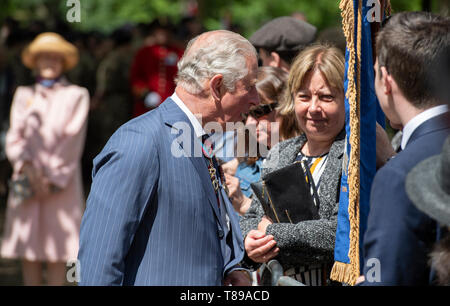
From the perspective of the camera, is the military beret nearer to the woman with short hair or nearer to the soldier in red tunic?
the woman with short hair

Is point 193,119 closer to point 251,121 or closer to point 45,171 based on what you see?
point 251,121

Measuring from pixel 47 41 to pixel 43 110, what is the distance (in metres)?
0.72

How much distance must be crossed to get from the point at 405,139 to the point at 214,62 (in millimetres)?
951

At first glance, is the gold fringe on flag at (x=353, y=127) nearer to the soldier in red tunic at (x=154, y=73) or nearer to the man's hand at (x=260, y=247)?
the man's hand at (x=260, y=247)

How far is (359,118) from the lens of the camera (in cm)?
298

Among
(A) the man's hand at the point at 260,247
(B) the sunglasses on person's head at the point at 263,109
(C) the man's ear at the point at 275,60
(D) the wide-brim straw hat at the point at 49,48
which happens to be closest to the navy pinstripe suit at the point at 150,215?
(A) the man's hand at the point at 260,247

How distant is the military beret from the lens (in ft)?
16.5

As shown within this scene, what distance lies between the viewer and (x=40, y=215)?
6.94 metres

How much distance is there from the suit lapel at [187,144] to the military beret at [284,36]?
2.23 m

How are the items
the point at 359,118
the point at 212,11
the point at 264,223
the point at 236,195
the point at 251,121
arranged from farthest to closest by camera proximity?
the point at 212,11, the point at 251,121, the point at 236,195, the point at 264,223, the point at 359,118

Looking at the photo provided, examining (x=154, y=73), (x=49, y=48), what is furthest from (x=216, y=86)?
(x=154, y=73)

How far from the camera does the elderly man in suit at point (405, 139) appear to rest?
2158 millimetres

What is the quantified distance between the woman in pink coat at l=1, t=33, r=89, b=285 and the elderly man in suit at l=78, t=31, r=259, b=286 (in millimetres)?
4189
